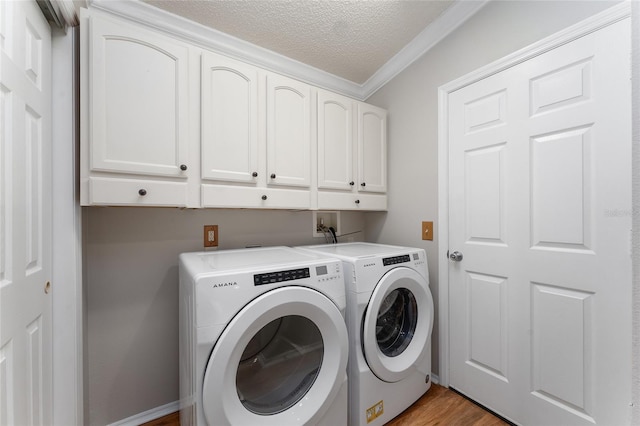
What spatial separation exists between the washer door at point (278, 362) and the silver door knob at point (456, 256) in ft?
3.13

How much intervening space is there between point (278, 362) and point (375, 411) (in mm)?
625

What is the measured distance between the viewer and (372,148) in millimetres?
2109

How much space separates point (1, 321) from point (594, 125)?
2.28m

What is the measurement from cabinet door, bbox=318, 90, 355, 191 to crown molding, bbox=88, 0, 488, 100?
456mm

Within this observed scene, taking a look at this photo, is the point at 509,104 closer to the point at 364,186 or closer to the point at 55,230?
the point at 364,186

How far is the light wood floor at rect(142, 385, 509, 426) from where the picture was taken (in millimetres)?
1491

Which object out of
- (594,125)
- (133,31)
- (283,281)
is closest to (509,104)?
(594,125)

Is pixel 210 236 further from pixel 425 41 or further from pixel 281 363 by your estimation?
pixel 425 41

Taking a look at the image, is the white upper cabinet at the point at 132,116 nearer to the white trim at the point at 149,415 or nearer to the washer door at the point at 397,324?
the washer door at the point at 397,324

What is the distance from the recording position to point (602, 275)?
1.18 meters

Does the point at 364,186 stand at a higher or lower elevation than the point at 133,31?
lower

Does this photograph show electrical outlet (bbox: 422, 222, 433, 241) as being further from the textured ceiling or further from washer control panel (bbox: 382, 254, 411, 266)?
the textured ceiling

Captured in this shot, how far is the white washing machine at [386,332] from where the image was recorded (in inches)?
54.1

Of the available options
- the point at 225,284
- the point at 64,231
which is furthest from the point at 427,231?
the point at 64,231
